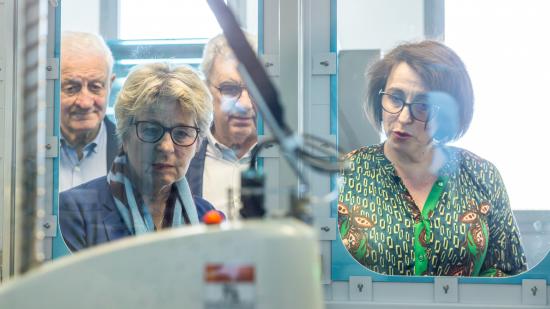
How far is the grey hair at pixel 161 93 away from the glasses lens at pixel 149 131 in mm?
61

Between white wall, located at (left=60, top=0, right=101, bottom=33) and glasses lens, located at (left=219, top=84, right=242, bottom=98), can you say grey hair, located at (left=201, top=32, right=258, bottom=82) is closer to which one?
glasses lens, located at (left=219, top=84, right=242, bottom=98)

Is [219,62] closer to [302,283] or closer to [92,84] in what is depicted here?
[92,84]

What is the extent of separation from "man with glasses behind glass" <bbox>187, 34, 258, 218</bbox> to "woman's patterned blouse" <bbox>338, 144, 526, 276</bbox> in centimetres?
51

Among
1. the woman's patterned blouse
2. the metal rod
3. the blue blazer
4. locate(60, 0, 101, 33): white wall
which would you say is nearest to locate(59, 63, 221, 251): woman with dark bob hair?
the blue blazer

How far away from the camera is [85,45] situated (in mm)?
3609

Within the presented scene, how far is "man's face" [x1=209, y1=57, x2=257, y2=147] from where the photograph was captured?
11.3 feet

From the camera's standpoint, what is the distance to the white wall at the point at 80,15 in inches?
141

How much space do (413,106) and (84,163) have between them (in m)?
1.56

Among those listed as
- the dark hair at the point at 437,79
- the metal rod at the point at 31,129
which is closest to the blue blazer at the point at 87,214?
the dark hair at the point at 437,79

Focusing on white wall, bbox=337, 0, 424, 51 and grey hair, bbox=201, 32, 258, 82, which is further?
grey hair, bbox=201, 32, 258, 82

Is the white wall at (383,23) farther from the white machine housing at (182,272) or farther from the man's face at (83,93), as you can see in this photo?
the white machine housing at (182,272)

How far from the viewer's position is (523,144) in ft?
10.6

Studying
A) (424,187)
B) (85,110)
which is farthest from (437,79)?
(85,110)

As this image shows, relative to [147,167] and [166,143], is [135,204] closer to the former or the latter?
[147,167]
